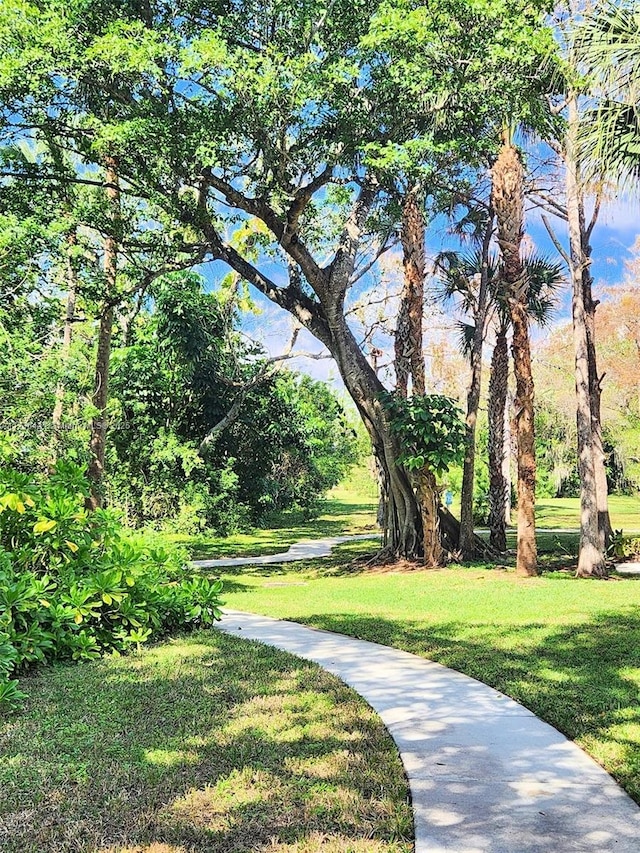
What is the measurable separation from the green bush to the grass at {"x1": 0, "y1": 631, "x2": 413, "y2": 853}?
0.48 m

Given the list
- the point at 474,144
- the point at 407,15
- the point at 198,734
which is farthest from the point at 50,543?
the point at 474,144

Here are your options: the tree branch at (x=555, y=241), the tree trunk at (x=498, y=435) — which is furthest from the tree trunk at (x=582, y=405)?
the tree trunk at (x=498, y=435)

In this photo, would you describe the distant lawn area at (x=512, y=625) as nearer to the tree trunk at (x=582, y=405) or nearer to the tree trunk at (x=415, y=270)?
the tree trunk at (x=582, y=405)

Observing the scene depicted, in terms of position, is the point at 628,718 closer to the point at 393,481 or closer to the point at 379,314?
the point at 393,481

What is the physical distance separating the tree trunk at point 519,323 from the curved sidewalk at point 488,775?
7.47 metres

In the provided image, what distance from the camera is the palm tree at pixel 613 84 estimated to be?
880 cm

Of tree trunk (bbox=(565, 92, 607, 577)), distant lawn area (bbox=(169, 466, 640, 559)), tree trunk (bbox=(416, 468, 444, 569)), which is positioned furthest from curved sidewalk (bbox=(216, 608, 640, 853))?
distant lawn area (bbox=(169, 466, 640, 559))

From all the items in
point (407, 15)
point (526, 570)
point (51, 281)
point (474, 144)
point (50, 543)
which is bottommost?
point (526, 570)

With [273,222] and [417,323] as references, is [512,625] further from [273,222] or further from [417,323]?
[417,323]

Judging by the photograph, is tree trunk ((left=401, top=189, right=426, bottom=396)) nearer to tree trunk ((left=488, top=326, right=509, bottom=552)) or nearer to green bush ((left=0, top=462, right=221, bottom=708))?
tree trunk ((left=488, top=326, right=509, bottom=552))

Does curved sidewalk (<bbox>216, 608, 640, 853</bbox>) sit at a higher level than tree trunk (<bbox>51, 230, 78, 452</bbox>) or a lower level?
lower

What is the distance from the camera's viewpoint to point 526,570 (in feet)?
41.9

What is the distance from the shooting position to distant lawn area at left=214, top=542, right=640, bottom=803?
4.64m

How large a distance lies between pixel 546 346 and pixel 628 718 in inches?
1287
